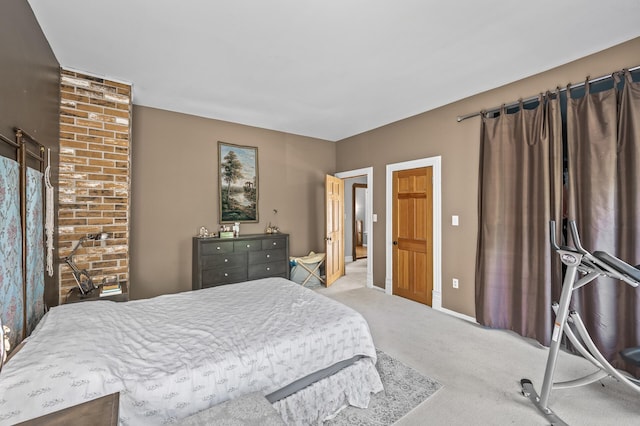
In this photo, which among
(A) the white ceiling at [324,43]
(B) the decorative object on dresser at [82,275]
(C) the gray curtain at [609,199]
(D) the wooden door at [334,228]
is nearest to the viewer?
(A) the white ceiling at [324,43]

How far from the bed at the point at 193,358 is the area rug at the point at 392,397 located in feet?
0.20

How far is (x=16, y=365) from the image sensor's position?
1169mm

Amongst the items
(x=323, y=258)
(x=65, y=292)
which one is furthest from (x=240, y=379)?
(x=323, y=258)

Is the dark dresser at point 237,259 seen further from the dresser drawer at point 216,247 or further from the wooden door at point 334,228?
the wooden door at point 334,228

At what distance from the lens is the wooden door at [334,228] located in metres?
4.91

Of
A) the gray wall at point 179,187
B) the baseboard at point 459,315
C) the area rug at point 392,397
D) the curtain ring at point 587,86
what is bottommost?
the area rug at point 392,397

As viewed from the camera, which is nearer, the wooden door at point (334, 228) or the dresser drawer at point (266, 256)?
the dresser drawer at point (266, 256)

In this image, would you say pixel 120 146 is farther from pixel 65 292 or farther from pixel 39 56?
pixel 65 292

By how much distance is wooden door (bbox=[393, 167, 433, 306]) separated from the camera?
390 centimetres

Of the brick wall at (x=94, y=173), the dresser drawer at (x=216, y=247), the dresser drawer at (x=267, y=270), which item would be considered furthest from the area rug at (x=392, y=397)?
the brick wall at (x=94, y=173)

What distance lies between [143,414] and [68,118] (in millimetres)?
2936

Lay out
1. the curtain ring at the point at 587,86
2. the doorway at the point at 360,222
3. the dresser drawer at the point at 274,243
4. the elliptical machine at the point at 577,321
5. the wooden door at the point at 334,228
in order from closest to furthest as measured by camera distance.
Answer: the elliptical machine at the point at 577,321
the curtain ring at the point at 587,86
the dresser drawer at the point at 274,243
the wooden door at the point at 334,228
the doorway at the point at 360,222

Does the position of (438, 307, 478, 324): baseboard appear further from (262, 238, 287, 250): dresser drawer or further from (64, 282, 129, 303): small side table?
(64, 282, 129, 303): small side table

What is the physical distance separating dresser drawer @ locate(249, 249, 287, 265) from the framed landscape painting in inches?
25.8
